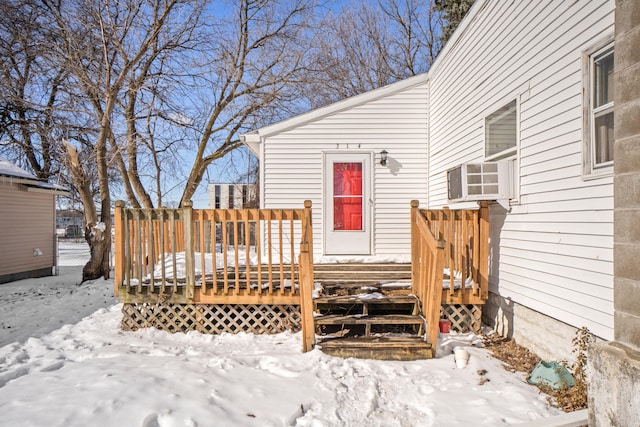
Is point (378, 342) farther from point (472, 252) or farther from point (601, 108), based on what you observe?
point (601, 108)

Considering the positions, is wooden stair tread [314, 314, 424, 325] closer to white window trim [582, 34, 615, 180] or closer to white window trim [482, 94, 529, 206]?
white window trim [482, 94, 529, 206]

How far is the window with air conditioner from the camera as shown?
8.80ft

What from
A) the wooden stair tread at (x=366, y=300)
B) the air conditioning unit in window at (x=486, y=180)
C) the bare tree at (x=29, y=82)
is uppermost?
the bare tree at (x=29, y=82)

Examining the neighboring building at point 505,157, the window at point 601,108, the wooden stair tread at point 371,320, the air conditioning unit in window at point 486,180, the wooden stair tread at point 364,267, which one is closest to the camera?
the window at point 601,108

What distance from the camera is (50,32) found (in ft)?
30.7

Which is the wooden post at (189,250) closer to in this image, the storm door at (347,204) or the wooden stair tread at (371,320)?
the wooden stair tread at (371,320)

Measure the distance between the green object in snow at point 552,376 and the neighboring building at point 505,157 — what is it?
0.24 m

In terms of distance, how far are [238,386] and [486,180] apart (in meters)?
3.22

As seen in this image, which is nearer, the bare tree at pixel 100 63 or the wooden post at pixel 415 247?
the wooden post at pixel 415 247

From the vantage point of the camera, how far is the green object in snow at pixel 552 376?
281 cm

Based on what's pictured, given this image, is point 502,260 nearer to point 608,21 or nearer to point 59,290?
point 608,21

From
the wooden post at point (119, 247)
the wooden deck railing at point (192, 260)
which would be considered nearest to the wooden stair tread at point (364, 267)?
the wooden deck railing at point (192, 260)

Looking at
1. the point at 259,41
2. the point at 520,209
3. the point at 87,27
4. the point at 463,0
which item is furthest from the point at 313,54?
the point at 520,209

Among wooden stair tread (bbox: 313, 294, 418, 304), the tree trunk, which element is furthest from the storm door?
the tree trunk
